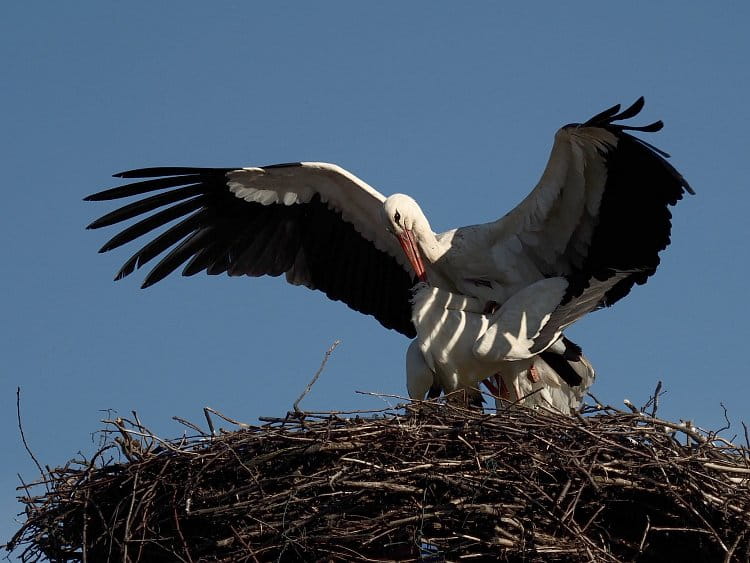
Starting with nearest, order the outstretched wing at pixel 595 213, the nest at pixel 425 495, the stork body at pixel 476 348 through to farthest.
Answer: the nest at pixel 425 495
the outstretched wing at pixel 595 213
the stork body at pixel 476 348

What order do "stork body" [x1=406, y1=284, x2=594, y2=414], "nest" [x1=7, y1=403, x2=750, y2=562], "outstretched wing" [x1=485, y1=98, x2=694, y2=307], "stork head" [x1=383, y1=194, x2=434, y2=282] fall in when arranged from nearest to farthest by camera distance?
"nest" [x1=7, y1=403, x2=750, y2=562] → "outstretched wing" [x1=485, y1=98, x2=694, y2=307] → "stork body" [x1=406, y1=284, x2=594, y2=414] → "stork head" [x1=383, y1=194, x2=434, y2=282]

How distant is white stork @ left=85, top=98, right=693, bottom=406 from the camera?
7.21 metres

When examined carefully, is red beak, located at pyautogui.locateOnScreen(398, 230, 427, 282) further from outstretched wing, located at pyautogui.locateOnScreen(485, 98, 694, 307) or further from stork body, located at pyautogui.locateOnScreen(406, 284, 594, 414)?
outstretched wing, located at pyautogui.locateOnScreen(485, 98, 694, 307)

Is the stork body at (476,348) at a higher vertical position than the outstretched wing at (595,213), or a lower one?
lower

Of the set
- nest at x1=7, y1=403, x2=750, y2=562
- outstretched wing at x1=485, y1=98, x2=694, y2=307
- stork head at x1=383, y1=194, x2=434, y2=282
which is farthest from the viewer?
stork head at x1=383, y1=194, x2=434, y2=282

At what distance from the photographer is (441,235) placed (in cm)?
778

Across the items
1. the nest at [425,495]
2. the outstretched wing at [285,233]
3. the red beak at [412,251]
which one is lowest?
the nest at [425,495]

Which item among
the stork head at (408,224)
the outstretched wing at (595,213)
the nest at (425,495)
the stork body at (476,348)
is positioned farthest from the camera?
the stork head at (408,224)

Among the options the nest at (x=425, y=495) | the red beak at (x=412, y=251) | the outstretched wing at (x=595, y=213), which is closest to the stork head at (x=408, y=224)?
the red beak at (x=412, y=251)

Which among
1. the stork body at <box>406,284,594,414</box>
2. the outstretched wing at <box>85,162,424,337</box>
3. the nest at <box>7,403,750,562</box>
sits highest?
the outstretched wing at <box>85,162,424,337</box>

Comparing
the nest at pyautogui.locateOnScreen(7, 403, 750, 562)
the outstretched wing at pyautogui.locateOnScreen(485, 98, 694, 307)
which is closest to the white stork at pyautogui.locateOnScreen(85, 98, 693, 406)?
the outstretched wing at pyautogui.locateOnScreen(485, 98, 694, 307)

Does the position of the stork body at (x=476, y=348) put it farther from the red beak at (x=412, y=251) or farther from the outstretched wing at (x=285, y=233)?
the outstretched wing at (x=285, y=233)

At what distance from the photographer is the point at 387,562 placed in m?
5.68

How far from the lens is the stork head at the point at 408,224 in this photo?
755 cm
